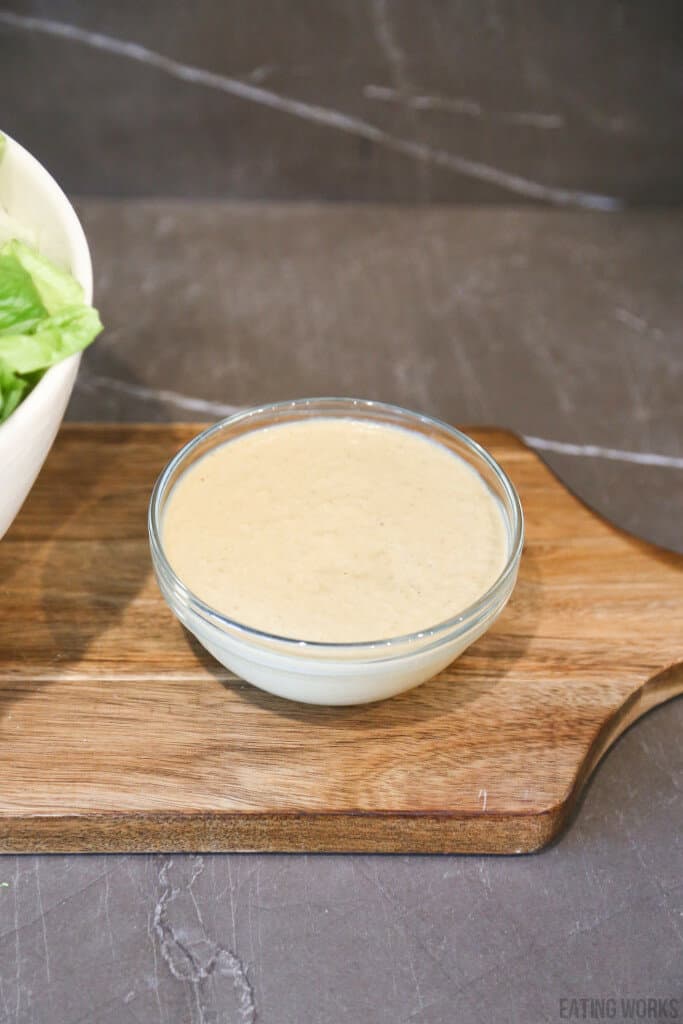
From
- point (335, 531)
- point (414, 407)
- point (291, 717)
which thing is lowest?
point (414, 407)

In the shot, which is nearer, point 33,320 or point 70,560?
point 33,320

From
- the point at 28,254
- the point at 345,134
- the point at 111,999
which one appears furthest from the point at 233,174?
the point at 111,999

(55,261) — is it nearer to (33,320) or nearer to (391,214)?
(33,320)

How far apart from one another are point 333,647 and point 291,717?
0.47 ft

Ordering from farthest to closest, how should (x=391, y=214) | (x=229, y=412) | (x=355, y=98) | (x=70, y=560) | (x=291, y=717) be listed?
(x=391, y=214), (x=355, y=98), (x=229, y=412), (x=70, y=560), (x=291, y=717)

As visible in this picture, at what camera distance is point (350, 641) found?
936mm

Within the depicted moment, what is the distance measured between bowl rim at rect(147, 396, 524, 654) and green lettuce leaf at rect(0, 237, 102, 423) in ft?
0.57

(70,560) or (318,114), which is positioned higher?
(318,114)

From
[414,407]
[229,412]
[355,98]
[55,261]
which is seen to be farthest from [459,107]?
[55,261]

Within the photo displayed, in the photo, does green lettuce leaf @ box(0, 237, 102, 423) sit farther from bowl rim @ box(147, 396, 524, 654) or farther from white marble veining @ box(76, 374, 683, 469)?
white marble veining @ box(76, 374, 683, 469)

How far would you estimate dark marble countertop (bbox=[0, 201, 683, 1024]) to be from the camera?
0.87 metres

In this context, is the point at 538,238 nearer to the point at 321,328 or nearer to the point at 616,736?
the point at 321,328

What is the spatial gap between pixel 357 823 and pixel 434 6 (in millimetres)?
1308

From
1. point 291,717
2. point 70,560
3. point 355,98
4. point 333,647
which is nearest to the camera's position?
point 333,647
